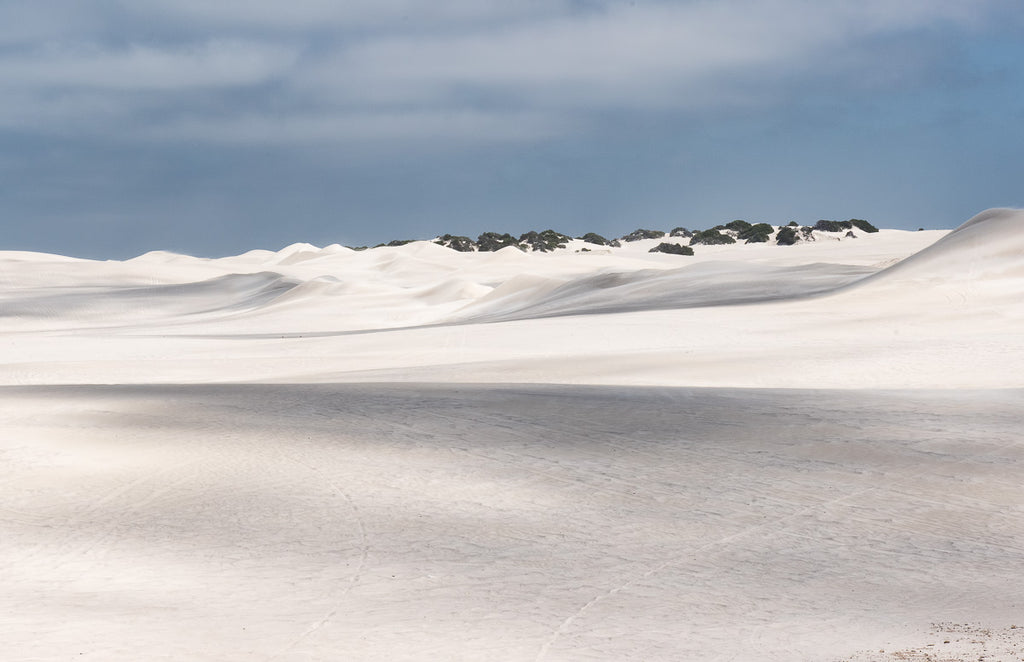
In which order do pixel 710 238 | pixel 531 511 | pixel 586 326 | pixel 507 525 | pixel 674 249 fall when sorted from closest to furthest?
pixel 507 525
pixel 531 511
pixel 586 326
pixel 674 249
pixel 710 238

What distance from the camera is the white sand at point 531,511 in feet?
14.0

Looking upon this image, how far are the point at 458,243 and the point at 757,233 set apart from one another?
1506 centimetres

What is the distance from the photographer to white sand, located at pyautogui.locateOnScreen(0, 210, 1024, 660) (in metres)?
4.26

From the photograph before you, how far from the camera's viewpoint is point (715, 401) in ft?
29.5

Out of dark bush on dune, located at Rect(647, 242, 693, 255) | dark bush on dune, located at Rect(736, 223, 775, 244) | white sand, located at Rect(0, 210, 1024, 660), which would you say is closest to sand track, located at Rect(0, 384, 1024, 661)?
white sand, located at Rect(0, 210, 1024, 660)

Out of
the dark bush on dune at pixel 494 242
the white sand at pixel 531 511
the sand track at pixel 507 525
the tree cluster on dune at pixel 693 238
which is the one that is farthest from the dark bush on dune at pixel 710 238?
the sand track at pixel 507 525

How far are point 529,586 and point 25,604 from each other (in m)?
2.02

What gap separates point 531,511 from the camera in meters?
6.08

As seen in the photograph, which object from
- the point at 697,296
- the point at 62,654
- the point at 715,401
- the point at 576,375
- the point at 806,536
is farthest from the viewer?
the point at 697,296

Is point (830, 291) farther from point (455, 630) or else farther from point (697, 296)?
point (455, 630)

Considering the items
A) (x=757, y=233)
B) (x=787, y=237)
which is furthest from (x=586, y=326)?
(x=757, y=233)

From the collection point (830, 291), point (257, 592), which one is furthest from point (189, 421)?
point (830, 291)

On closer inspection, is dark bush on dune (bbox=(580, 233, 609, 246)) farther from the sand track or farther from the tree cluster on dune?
the sand track

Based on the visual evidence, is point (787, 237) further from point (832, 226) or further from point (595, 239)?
point (595, 239)
